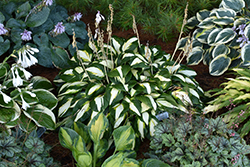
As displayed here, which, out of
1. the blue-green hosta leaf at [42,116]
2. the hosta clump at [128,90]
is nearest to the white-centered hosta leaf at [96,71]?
the hosta clump at [128,90]

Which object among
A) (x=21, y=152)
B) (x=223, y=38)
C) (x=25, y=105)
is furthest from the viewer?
(x=223, y=38)

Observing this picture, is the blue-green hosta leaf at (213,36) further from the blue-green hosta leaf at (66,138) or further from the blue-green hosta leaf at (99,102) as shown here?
the blue-green hosta leaf at (66,138)

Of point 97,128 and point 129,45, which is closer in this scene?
point 97,128

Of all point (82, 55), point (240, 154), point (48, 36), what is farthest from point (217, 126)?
point (48, 36)

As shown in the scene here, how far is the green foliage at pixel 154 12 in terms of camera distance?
11.1 ft

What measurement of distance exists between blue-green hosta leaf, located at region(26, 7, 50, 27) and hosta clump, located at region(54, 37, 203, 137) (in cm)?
80

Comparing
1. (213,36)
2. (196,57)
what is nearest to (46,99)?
(196,57)

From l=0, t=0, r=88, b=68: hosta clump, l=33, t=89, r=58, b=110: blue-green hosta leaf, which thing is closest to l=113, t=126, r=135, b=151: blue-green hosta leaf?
l=33, t=89, r=58, b=110: blue-green hosta leaf

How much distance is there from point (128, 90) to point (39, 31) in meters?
1.48

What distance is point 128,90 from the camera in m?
2.10

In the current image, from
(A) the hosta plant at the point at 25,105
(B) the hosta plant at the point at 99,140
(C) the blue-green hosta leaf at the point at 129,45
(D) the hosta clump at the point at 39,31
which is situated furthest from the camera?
(D) the hosta clump at the point at 39,31

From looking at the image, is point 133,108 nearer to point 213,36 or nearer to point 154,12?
point 213,36

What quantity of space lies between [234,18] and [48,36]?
89.9 inches

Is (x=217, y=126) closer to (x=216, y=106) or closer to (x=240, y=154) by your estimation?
(x=240, y=154)
